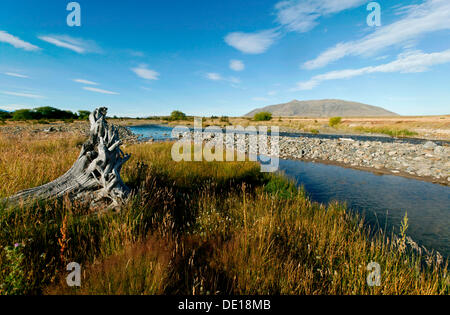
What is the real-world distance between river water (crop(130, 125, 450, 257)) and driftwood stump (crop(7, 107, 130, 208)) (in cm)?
653

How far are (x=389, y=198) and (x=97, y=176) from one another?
9546mm

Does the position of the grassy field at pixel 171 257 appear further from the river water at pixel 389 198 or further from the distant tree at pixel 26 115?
the distant tree at pixel 26 115

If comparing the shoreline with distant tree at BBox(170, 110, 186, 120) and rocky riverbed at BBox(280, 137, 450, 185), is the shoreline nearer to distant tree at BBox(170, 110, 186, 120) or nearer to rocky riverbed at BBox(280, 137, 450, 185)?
rocky riverbed at BBox(280, 137, 450, 185)

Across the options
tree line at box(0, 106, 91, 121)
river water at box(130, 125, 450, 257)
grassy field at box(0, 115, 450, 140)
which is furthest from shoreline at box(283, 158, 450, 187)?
tree line at box(0, 106, 91, 121)

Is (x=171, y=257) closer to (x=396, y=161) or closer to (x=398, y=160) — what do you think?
(x=396, y=161)

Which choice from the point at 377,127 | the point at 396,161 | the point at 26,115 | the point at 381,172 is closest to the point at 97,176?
the point at 381,172

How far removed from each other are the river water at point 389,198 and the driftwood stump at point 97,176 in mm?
6533

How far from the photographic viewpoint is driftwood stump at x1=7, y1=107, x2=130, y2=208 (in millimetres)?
3383

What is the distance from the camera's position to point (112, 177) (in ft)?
11.6

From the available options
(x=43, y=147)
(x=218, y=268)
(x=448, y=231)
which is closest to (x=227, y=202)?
(x=218, y=268)
